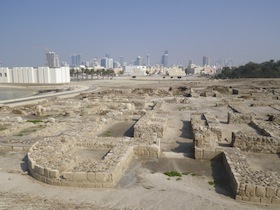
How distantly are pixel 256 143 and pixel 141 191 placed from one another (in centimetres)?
635

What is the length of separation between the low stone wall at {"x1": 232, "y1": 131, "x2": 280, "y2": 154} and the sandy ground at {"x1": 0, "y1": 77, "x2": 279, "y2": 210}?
1934 millimetres

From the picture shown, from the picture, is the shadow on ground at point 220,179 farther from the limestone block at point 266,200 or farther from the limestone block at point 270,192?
the limestone block at point 270,192

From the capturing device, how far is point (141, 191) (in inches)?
316

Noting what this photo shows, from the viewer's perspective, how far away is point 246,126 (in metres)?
17.2

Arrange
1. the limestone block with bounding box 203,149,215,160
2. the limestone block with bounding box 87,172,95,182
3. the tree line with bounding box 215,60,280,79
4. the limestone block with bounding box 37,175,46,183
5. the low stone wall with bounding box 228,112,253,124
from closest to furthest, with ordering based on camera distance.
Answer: the limestone block with bounding box 87,172,95,182, the limestone block with bounding box 37,175,46,183, the limestone block with bounding box 203,149,215,160, the low stone wall with bounding box 228,112,253,124, the tree line with bounding box 215,60,280,79

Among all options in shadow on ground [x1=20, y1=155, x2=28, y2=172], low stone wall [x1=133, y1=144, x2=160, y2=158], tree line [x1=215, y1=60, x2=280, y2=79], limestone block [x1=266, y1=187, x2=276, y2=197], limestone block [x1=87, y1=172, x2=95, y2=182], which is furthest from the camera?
tree line [x1=215, y1=60, x2=280, y2=79]

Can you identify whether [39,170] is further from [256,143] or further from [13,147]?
[256,143]

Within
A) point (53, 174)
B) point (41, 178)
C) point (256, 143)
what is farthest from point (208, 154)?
point (41, 178)

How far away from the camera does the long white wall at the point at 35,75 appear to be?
Answer: 250 feet

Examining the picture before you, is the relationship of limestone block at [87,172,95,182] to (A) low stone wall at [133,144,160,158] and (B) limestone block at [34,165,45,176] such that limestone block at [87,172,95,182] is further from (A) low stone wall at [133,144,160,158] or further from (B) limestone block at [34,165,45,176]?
(A) low stone wall at [133,144,160,158]

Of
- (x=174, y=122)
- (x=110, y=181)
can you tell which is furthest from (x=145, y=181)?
(x=174, y=122)

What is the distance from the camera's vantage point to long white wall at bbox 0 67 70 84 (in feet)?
250

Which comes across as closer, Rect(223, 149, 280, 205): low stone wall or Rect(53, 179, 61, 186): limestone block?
Rect(223, 149, 280, 205): low stone wall

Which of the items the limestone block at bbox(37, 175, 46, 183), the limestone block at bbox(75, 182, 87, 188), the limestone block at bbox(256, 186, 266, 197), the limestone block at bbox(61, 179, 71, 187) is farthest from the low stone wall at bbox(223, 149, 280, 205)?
the limestone block at bbox(37, 175, 46, 183)
